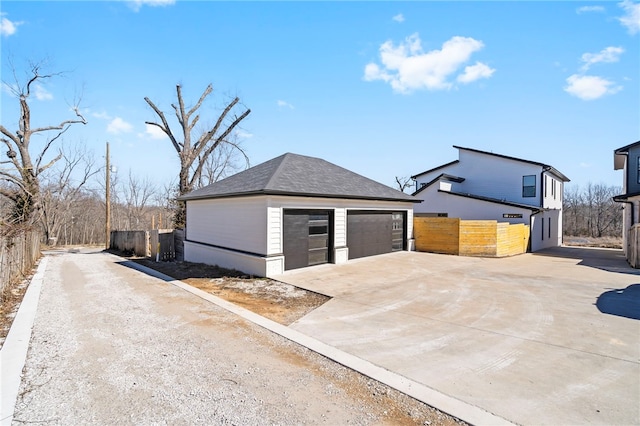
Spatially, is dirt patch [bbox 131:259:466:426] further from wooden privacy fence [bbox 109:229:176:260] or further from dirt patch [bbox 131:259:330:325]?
wooden privacy fence [bbox 109:229:176:260]

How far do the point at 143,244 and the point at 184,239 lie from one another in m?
3.37

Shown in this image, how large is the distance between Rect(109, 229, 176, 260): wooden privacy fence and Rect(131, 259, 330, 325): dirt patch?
442 cm

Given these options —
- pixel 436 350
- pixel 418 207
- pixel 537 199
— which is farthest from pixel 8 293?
pixel 537 199

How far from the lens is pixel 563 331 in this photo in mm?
5621

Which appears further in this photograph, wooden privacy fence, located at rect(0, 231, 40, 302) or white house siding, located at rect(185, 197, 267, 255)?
white house siding, located at rect(185, 197, 267, 255)

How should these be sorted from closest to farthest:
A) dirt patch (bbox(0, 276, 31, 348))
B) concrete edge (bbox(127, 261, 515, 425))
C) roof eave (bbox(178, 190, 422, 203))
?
concrete edge (bbox(127, 261, 515, 425)) < dirt patch (bbox(0, 276, 31, 348)) < roof eave (bbox(178, 190, 422, 203))

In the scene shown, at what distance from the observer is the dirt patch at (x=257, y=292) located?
7109 mm

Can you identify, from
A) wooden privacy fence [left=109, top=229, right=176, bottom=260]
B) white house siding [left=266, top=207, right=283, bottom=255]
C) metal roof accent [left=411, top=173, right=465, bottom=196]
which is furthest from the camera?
metal roof accent [left=411, top=173, right=465, bottom=196]

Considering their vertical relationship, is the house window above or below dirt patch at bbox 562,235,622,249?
above

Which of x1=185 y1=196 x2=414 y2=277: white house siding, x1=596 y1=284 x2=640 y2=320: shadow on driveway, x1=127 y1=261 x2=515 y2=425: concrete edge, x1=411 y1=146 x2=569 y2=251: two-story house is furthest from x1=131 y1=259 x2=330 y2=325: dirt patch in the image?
x1=411 y1=146 x2=569 y2=251: two-story house

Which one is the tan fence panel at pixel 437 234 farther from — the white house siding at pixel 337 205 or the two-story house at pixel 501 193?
the two-story house at pixel 501 193

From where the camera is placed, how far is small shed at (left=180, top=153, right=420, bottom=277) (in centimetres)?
1075

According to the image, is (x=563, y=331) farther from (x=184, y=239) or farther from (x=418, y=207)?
(x=418, y=207)

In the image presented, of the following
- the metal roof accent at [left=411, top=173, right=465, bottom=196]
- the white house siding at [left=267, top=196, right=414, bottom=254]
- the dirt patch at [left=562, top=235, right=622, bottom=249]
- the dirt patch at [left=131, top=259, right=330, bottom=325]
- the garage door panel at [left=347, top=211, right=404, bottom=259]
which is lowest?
the dirt patch at [left=562, top=235, right=622, bottom=249]
